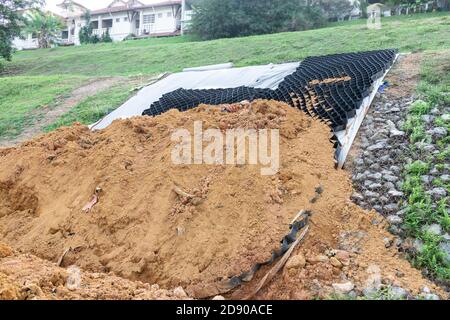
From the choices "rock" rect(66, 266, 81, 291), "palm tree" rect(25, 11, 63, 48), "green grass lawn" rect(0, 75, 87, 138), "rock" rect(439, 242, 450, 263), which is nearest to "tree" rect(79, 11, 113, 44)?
"palm tree" rect(25, 11, 63, 48)

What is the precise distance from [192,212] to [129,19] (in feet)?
104

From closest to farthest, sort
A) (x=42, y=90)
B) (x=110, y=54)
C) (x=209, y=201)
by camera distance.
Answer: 1. (x=209, y=201)
2. (x=42, y=90)
3. (x=110, y=54)

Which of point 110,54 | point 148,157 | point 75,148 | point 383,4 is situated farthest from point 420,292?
point 383,4

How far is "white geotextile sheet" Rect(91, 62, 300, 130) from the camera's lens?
7824 mm

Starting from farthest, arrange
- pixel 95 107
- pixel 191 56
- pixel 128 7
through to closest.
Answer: pixel 128 7, pixel 191 56, pixel 95 107

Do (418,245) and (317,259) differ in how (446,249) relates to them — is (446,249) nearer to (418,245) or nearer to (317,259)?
(418,245)

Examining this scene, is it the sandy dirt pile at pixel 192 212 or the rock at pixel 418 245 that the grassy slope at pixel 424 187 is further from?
the sandy dirt pile at pixel 192 212

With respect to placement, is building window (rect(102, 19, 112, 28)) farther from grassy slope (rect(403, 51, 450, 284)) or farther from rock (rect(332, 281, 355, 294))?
rock (rect(332, 281, 355, 294))

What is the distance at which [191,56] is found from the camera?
1323cm

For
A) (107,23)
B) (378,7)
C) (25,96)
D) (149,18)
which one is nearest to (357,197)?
(25,96)

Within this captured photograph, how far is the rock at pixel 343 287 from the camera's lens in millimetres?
2846
